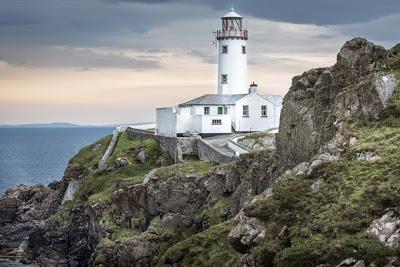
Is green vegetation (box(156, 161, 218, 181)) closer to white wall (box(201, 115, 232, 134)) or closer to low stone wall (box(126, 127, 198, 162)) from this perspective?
low stone wall (box(126, 127, 198, 162))

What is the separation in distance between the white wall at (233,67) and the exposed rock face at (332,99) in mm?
47708

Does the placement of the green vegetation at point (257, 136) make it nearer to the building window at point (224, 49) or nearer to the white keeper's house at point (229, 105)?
the white keeper's house at point (229, 105)

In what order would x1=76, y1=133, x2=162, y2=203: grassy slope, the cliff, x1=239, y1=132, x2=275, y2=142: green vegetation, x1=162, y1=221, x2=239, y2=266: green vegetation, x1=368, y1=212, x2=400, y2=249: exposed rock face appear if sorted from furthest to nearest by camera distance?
x1=239, y1=132, x2=275, y2=142: green vegetation → x1=76, y1=133, x2=162, y2=203: grassy slope → x1=162, y1=221, x2=239, y2=266: green vegetation → the cliff → x1=368, y1=212, x2=400, y2=249: exposed rock face

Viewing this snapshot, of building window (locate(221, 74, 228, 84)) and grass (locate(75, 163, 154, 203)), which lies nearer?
grass (locate(75, 163, 154, 203))

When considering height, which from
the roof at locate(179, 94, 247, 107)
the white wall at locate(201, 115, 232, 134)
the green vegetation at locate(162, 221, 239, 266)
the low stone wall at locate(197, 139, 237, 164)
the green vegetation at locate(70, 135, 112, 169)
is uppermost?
the roof at locate(179, 94, 247, 107)

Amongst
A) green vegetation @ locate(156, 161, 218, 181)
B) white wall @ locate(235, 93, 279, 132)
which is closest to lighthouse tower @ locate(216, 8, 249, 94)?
white wall @ locate(235, 93, 279, 132)

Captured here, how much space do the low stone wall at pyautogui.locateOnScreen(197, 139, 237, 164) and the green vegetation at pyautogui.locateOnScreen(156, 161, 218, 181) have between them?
74 cm

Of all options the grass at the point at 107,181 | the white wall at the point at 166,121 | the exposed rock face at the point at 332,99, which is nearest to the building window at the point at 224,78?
the white wall at the point at 166,121

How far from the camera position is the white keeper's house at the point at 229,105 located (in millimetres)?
86875

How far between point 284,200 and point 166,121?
5932 cm

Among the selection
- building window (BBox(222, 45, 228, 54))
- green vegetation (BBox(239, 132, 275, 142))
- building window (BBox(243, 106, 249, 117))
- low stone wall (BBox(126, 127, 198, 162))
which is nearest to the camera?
green vegetation (BBox(239, 132, 275, 142))

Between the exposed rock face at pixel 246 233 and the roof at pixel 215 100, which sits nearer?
the exposed rock face at pixel 246 233

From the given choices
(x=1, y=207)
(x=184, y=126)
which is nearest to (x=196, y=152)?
(x=184, y=126)

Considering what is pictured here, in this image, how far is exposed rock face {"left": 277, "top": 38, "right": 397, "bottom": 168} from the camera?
37.5m
